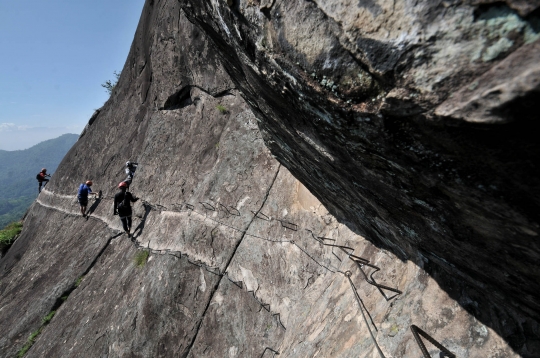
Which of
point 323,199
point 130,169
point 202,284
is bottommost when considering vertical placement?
point 202,284

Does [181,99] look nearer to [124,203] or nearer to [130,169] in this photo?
[130,169]

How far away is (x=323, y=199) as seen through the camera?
279 inches

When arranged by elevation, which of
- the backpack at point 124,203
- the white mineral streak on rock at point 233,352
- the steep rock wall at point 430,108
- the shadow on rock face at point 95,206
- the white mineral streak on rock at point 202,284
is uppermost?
the steep rock wall at point 430,108

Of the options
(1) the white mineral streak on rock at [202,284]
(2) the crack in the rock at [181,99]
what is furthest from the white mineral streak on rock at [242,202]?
(2) the crack in the rock at [181,99]

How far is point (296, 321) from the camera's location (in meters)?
6.81

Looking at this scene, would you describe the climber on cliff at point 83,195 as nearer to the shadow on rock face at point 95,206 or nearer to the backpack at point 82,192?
the backpack at point 82,192

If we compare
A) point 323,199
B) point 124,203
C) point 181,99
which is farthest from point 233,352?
point 181,99

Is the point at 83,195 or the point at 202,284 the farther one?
the point at 83,195

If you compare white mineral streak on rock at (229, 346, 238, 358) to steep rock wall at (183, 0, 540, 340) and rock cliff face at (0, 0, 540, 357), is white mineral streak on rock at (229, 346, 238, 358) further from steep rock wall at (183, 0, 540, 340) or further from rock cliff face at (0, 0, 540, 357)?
steep rock wall at (183, 0, 540, 340)

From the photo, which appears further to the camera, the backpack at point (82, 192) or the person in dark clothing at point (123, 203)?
the backpack at point (82, 192)

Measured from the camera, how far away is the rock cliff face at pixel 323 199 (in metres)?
1.96

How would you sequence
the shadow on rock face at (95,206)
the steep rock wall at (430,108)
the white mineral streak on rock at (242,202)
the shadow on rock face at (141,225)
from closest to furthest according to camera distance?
1. the steep rock wall at (430,108)
2. the white mineral streak on rock at (242,202)
3. the shadow on rock face at (141,225)
4. the shadow on rock face at (95,206)

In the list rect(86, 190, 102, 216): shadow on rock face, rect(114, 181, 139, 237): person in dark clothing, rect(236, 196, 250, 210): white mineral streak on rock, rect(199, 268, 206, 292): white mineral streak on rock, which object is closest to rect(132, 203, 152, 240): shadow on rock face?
rect(114, 181, 139, 237): person in dark clothing

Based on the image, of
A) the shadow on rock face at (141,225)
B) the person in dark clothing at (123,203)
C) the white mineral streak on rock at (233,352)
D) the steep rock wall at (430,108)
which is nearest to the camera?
the steep rock wall at (430,108)
